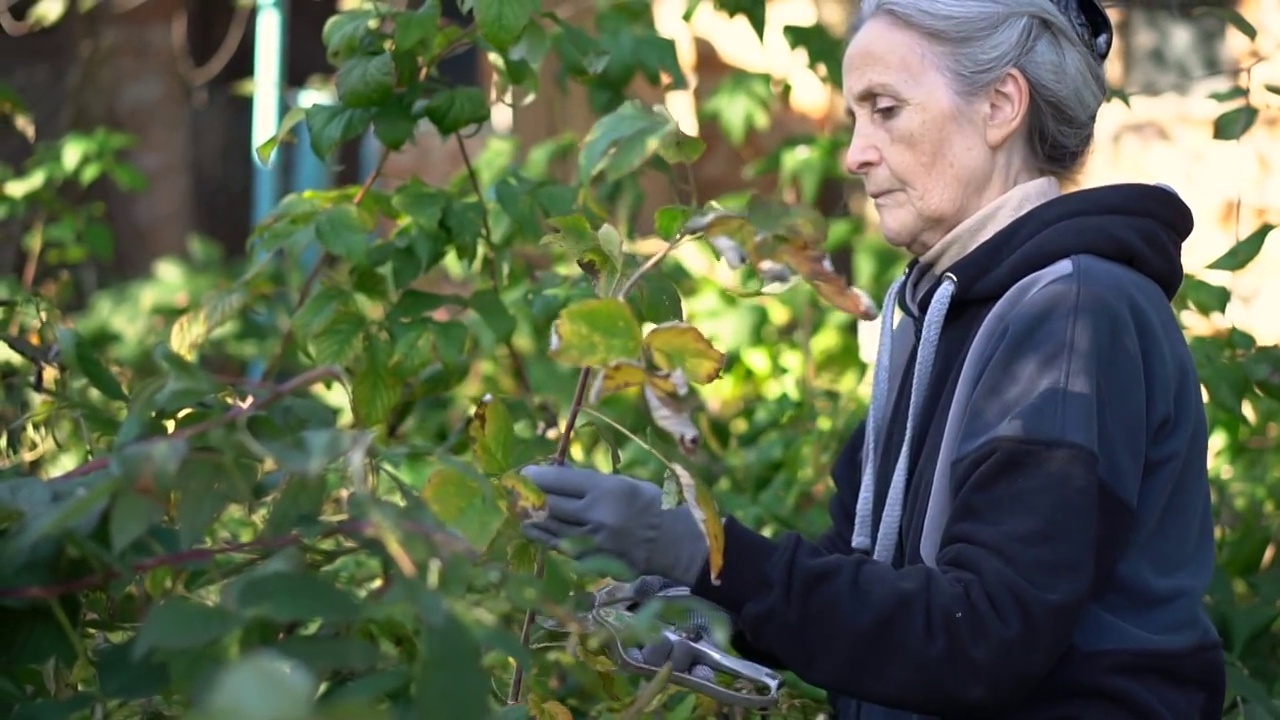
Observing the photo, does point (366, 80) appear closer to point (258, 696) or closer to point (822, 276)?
point (822, 276)

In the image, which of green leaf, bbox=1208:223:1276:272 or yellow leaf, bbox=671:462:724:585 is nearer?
yellow leaf, bbox=671:462:724:585

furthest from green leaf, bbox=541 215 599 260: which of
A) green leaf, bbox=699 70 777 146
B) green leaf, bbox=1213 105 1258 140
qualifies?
green leaf, bbox=699 70 777 146

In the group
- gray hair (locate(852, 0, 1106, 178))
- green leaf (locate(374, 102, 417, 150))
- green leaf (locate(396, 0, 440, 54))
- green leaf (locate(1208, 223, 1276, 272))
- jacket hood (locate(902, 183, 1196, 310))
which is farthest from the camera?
green leaf (locate(1208, 223, 1276, 272))

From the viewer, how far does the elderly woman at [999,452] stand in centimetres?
163

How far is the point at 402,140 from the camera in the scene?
8.57 ft

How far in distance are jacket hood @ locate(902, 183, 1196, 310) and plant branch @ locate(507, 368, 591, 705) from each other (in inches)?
17.6

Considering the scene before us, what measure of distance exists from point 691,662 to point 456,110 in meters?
1.05

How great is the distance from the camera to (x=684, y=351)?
4.97 ft

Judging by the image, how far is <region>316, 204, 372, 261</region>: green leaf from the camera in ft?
8.42

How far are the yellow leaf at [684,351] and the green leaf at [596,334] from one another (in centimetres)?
4

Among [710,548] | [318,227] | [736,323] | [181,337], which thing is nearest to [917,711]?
[710,548]

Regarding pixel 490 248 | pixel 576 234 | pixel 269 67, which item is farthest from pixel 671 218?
pixel 269 67

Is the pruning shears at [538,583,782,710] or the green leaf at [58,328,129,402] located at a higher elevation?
the green leaf at [58,328,129,402]

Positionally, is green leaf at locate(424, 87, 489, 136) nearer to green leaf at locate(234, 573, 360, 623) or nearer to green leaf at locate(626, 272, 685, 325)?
green leaf at locate(626, 272, 685, 325)
